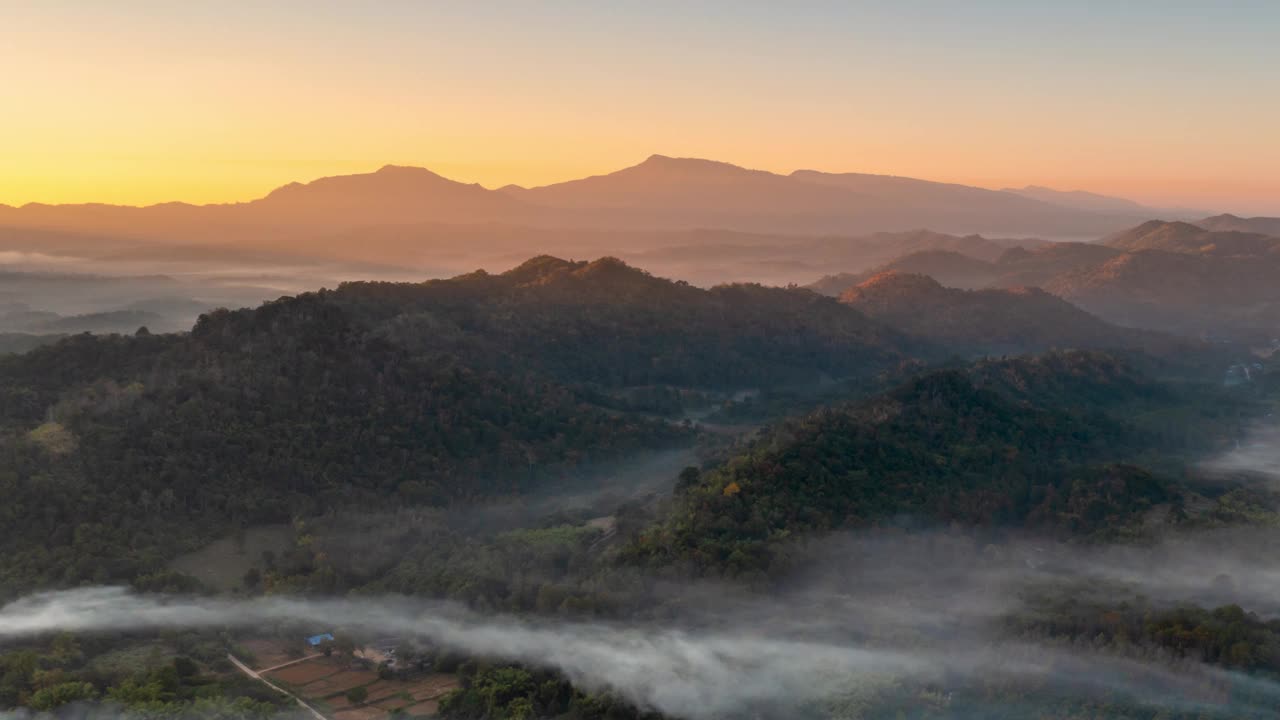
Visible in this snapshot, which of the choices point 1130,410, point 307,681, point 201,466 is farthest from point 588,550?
point 1130,410

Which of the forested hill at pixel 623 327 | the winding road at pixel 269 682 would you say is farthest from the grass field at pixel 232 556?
the forested hill at pixel 623 327

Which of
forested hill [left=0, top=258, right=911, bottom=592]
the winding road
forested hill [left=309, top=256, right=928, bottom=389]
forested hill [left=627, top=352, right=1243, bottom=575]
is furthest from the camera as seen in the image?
forested hill [left=309, top=256, right=928, bottom=389]

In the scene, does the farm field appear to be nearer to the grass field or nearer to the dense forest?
the dense forest

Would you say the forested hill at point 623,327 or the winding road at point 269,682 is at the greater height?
the forested hill at point 623,327

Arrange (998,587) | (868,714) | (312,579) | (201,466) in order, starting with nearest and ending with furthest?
(868,714), (998,587), (312,579), (201,466)

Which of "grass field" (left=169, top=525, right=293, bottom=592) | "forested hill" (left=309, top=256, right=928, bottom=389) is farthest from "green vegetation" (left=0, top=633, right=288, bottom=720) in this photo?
"forested hill" (left=309, top=256, right=928, bottom=389)

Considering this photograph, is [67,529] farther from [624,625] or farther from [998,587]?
[998,587]

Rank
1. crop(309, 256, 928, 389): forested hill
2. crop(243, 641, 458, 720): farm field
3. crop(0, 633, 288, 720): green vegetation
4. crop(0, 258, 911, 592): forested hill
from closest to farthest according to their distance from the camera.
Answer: crop(0, 633, 288, 720): green vegetation
crop(243, 641, 458, 720): farm field
crop(0, 258, 911, 592): forested hill
crop(309, 256, 928, 389): forested hill

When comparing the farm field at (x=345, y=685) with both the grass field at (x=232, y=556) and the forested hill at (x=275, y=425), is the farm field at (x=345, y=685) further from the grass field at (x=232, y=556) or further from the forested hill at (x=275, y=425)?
the forested hill at (x=275, y=425)
